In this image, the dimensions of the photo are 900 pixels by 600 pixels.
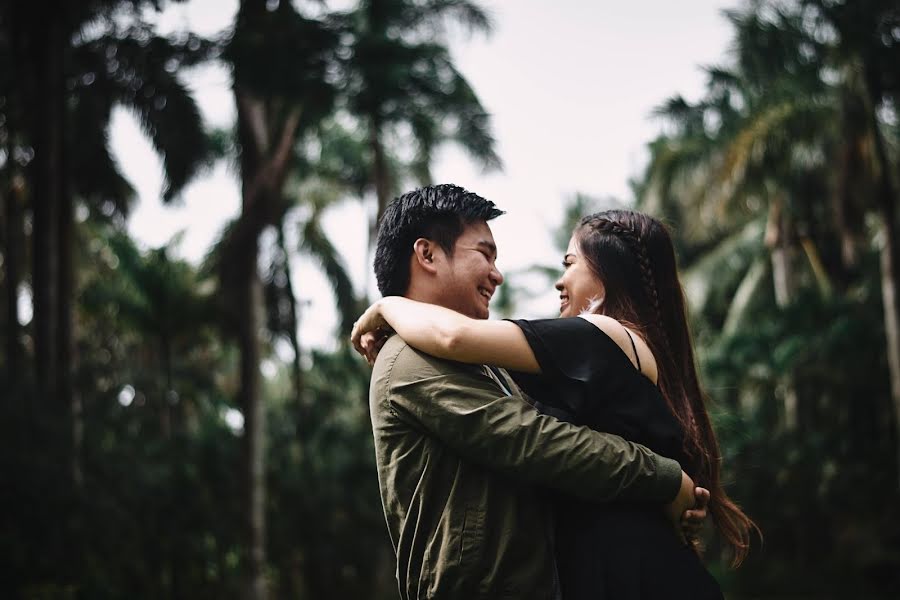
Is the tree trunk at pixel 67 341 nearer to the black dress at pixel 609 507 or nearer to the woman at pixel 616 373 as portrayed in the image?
the woman at pixel 616 373

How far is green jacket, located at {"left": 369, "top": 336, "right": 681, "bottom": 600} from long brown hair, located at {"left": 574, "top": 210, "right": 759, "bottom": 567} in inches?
14.1

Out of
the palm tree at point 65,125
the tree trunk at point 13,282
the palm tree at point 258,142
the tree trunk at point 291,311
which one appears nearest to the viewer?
the tree trunk at point 13,282

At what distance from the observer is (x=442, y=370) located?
2.70 m

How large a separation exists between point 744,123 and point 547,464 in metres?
15.5

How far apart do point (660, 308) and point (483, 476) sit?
789 millimetres

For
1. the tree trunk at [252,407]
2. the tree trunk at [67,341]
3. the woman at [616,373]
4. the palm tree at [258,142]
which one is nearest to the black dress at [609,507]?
the woman at [616,373]

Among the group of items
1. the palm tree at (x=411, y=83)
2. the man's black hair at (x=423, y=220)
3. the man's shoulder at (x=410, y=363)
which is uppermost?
the palm tree at (x=411, y=83)

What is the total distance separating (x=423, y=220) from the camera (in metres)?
3.01

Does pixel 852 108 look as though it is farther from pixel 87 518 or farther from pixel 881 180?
pixel 87 518

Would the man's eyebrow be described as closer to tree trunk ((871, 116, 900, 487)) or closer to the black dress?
the black dress

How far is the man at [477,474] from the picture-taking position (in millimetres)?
2553

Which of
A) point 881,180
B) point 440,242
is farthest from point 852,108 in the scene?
point 440,242

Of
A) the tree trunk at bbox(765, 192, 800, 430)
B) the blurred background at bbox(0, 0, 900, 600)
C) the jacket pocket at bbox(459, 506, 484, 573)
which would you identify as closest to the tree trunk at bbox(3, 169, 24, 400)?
the blurred background at bbox(0, 0, 900, 600)

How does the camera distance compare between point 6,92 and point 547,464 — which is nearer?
point 547,464
